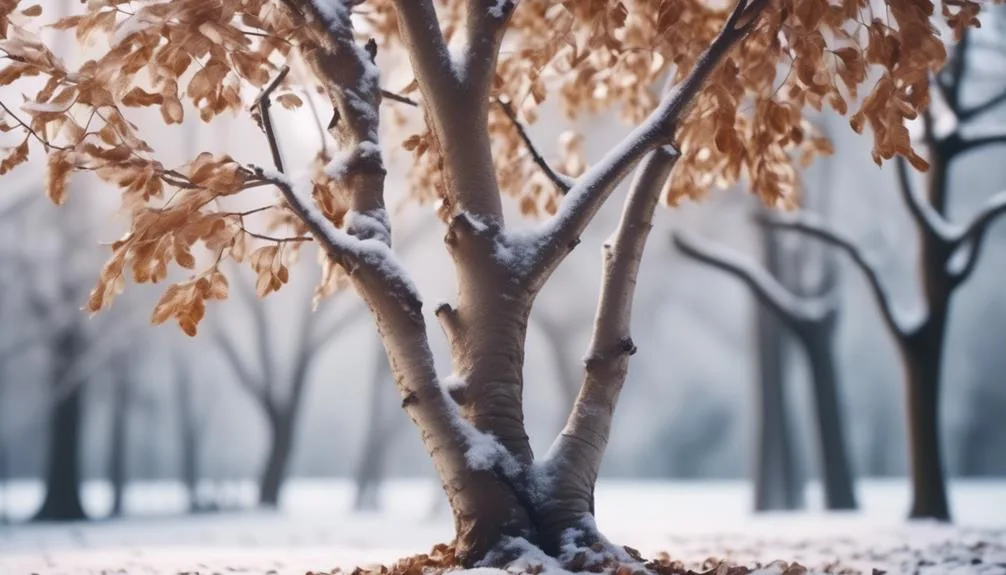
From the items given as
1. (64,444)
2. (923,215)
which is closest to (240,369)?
(64,444)

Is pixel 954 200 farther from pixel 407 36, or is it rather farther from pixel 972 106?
pixel 407 36

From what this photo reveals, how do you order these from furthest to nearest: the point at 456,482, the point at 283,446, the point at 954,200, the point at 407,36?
the point at 954,200, the point at 283,446, the point at 407,36, the point at 456,482

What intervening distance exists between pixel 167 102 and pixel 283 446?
41.6 ft

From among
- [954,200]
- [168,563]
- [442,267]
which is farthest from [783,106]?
[954,200]

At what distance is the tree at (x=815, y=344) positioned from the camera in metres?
11.2

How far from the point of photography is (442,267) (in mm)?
19141

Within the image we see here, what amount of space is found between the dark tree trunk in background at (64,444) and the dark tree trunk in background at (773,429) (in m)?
10.2

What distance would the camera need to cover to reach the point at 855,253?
1007 centimetres

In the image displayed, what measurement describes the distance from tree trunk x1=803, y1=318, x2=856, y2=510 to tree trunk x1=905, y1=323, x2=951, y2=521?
336cm

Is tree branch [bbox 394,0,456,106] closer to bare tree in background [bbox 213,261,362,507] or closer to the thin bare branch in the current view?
bare tree in background [bbox 213,261,362,507]

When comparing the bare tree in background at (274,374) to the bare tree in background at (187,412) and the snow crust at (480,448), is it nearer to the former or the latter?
the bare tree in background at (187,412)

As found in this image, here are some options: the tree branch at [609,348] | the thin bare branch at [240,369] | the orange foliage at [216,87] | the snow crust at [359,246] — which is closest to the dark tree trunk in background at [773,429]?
the thin bare branch at [240,369]

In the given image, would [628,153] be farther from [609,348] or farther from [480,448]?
[480,448]

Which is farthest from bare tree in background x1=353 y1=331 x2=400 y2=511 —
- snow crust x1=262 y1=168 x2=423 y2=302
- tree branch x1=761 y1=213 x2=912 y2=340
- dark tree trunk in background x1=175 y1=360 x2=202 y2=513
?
snow crust x1=262 y1=168 x2=423 y2=302
